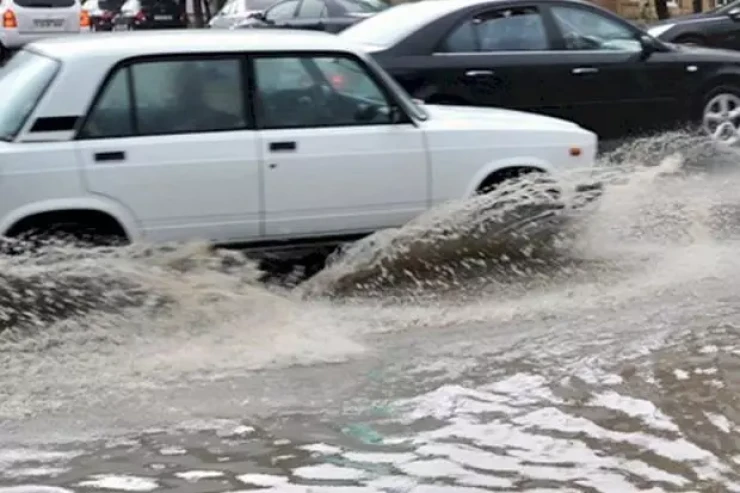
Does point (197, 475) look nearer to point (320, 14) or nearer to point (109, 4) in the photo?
point (320, 14)

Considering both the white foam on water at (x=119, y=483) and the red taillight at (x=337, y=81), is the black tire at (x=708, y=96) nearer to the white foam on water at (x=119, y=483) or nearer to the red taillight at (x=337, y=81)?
the red taillight at (x=337, y=81)

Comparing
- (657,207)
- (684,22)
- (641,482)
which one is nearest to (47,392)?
(641,482)

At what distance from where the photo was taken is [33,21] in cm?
2531

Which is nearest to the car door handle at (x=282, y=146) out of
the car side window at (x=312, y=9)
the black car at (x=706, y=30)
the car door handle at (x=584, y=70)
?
the car door handle at (x=584, y=70)

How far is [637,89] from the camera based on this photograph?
12547 millimetres

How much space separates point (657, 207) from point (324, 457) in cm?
482

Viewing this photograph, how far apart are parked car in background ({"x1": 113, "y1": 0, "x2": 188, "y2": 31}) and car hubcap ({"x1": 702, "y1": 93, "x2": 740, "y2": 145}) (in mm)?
20274

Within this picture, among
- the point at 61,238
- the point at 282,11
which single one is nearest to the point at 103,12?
the point at 282,11

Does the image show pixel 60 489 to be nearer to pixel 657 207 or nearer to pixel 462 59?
pixel 657 207

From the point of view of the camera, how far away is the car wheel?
13.1 m

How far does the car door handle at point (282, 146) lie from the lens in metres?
8.38

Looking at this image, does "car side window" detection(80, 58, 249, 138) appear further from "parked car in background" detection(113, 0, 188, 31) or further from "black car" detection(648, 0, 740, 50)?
"parked car in background" detection(113, 0, 188, 31)

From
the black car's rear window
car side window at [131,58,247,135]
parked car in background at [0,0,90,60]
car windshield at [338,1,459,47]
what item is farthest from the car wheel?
the black car's rear window

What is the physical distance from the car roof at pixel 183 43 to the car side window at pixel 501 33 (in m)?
3.25
